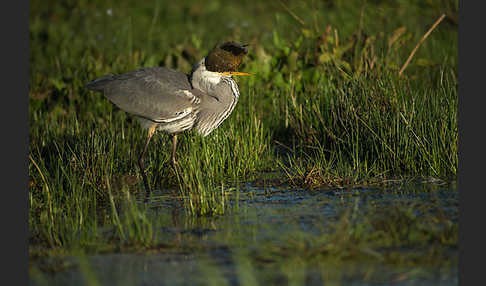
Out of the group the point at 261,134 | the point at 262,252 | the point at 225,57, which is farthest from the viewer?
the point at 261,134

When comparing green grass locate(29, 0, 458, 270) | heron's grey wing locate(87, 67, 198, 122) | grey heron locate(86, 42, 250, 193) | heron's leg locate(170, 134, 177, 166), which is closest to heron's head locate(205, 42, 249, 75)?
grey heron locate(86, 42, 250, 193)

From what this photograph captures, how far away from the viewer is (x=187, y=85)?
671cm

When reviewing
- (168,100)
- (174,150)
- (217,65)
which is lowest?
(174,150)

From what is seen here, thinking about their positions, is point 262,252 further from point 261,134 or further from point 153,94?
point 261,134

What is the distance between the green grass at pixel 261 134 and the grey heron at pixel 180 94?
0.69ft

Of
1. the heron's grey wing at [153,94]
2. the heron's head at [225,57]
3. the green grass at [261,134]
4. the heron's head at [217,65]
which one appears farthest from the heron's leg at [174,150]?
the heron's head at [225,57]

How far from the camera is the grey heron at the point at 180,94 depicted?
6531 mm

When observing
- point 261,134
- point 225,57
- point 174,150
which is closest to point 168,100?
point 174,150

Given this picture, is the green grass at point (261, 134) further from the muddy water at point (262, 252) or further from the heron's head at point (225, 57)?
the heron's head at point (225, 57)

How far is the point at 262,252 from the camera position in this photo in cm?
443

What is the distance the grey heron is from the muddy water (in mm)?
1052

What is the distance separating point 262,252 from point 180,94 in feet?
8.15

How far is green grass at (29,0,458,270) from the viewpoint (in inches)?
216

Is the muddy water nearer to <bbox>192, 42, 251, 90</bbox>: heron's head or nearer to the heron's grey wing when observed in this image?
the heron's grey wing
